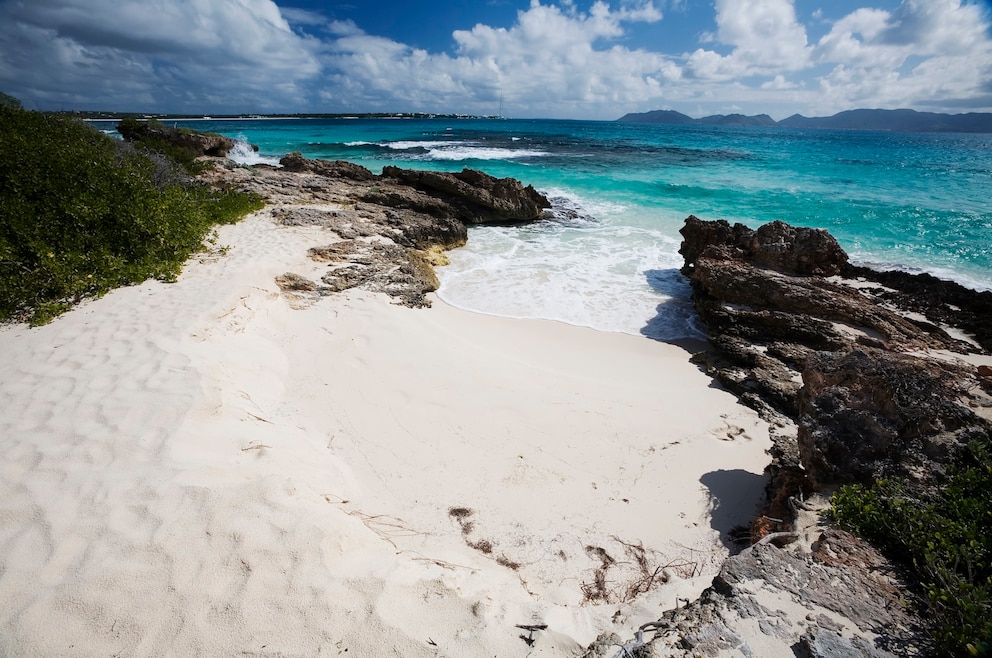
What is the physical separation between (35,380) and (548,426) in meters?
5.38

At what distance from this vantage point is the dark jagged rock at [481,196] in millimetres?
15922

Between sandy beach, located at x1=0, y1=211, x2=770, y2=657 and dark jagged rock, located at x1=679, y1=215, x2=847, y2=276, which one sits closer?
sandy beach, located at x1=0, y1=211, x2=770, y2=657

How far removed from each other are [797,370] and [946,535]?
Answer: 15.3ft

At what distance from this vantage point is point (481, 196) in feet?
52.1

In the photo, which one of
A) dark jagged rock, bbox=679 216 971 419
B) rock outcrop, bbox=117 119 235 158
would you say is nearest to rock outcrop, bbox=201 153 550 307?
dark jagged rock, bbox=679 216 971 419

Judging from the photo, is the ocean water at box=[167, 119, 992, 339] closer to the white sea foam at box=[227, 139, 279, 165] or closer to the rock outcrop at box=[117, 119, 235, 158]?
the white sea foam at box=[227, 139, 279, 165]

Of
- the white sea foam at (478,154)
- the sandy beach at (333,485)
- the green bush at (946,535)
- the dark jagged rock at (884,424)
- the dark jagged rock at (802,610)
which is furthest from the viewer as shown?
the white sea foam at (478,154)

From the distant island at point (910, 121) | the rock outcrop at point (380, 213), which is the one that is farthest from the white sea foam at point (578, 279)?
the distant island at point (910, 121)

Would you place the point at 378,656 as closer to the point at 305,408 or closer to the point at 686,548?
the point at 686,548

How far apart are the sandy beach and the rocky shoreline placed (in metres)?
0.56

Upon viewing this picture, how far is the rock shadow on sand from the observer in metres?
3.89

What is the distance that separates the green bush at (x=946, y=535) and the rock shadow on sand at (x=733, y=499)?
1096 millimetres

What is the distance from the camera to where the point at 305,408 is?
5.07 metres

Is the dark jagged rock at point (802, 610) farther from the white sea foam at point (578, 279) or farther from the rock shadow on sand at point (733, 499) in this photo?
the white sea foam at point (578, 279)
